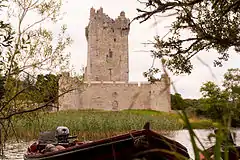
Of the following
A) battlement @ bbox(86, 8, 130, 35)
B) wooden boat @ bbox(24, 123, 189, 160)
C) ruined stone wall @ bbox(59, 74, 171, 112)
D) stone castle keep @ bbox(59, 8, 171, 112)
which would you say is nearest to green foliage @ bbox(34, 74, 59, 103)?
wooden boat @ bbox(24, 123, 189, 160)

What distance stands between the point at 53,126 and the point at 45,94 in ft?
39.7

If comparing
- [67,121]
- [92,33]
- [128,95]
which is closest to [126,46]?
[92,33]

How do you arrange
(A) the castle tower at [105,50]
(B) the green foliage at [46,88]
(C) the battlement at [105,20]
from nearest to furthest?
(B) the green foliage at [46,88], (A) the castle tower at [105,50], (C) the battlement at [105,20]

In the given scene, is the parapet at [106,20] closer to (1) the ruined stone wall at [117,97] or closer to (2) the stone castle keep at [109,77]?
(2) the stone castle keep at [109,77]

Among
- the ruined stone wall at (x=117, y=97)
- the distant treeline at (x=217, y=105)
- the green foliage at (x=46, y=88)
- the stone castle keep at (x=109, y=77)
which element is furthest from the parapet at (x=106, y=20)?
the distant treeline at (x=217, y=105)

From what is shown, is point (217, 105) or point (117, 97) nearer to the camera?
point (217, 105)

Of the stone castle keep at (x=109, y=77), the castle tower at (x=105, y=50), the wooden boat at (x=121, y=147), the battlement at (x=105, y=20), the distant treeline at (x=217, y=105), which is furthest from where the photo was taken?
the battlement at (x=105, y=20)

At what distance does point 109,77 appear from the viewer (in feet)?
191

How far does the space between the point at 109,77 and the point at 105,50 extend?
3.81 meters

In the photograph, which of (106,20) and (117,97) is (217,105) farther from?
(106,20)

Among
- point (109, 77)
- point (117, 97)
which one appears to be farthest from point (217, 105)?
point (109, 77)

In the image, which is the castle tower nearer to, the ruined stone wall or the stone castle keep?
the stone castle keep

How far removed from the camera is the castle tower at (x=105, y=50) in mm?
58125

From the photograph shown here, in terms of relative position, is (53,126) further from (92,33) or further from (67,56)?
(92,33)
